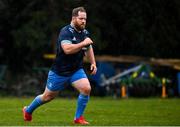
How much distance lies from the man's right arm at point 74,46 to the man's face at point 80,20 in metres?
0.43

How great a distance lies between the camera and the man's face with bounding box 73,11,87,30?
42.9ft

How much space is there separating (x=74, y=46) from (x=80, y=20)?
22.3 inches

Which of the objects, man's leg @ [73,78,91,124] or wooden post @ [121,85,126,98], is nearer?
man's leg @ [73,78,91,124]

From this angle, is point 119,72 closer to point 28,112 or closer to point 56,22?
point 56,22

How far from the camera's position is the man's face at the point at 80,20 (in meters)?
13.1

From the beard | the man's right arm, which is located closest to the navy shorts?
the man's right arm

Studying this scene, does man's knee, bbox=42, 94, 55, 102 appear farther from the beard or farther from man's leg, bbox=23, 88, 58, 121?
the beard

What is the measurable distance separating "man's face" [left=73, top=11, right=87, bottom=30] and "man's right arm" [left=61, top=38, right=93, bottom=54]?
433 millimetres

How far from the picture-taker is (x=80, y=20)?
43.1ft

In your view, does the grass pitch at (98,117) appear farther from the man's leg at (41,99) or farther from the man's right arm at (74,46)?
the man's right arm at (74,46)

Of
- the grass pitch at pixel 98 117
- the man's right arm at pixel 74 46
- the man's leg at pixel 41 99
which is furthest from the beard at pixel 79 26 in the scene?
the grass pitch at pixel 98 117

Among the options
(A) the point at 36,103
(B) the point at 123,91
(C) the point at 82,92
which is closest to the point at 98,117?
(A) the point at 36,103

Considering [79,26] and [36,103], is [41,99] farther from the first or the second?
[79,26]

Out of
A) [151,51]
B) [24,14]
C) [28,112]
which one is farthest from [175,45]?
[28,112]
